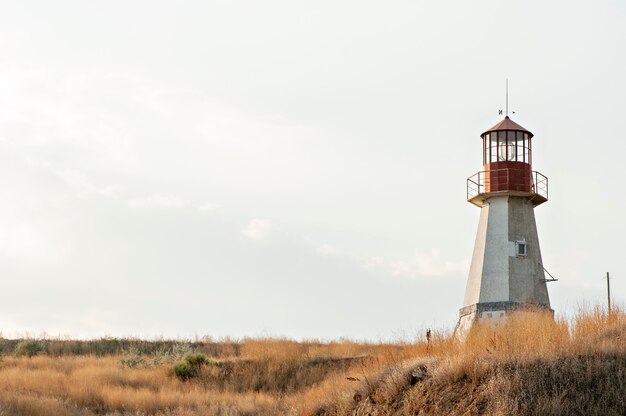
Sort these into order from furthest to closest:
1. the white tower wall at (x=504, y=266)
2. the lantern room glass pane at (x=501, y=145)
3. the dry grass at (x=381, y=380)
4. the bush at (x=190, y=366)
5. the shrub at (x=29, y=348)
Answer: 1. the shrub at (x=29, y=348)
2. the lantern room glass pane at (x=501, y=145)
3. the white tower wall at (x=504, y=266)
4. the bush at (x=190, y=366)
5. the dry grass at (x=381, y=380)

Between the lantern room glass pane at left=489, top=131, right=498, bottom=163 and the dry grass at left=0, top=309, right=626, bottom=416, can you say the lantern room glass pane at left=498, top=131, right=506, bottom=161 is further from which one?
the dry grass at left=0, top=309, right=626, bottom=416

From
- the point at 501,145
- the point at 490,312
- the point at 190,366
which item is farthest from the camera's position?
the point at 501,145

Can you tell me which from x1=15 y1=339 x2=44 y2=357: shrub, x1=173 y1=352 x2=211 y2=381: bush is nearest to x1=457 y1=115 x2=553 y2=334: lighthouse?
x1=173 y1=352 x2=211 y2=381: bush

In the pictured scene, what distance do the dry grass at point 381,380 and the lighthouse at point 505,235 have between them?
3.99 metres

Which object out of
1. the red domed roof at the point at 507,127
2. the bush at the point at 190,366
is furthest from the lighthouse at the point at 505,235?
the bush at the point at 190,366

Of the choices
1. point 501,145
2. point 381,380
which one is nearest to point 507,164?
point 501,145

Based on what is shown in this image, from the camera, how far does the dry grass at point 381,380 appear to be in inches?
Answer: 661

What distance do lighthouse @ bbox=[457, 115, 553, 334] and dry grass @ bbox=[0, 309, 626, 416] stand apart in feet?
13.1

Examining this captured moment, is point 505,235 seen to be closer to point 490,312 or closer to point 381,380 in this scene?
point 490,312

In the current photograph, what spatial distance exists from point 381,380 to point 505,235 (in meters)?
15.5

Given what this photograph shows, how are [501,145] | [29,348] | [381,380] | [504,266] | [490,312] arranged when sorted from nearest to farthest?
[381,380] → [490,312] → [504,266] → [501,145] → [29,348]

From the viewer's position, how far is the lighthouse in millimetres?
32969

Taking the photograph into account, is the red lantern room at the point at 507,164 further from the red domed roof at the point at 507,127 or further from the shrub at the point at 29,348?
the shrub at the point at 29,348

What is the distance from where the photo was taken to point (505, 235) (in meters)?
33.7
